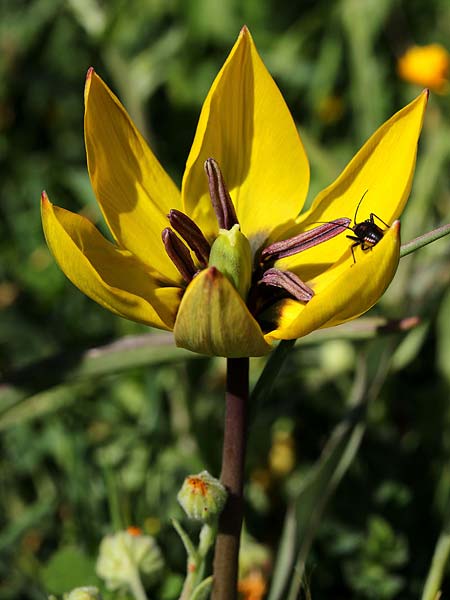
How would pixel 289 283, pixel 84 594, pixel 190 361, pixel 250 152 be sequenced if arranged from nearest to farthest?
1. pixel 84 594
2. pixel 289 283
3. pixel 250 152
4. pixel 190 361

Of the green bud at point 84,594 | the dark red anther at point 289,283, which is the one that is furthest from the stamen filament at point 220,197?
the green bud at point 84,594

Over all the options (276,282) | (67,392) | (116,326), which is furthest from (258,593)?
(116,326)

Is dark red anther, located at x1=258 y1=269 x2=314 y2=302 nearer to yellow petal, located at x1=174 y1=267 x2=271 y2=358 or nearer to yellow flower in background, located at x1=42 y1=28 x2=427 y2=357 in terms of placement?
yellow flower in background, located at x1=42 y1=28 x2=427 y2=357

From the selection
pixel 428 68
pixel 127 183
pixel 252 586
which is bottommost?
pixel 252 586

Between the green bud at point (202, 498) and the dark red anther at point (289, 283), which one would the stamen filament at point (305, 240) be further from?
the green bud at point (202, 498)

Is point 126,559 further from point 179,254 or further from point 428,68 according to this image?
point 428,68

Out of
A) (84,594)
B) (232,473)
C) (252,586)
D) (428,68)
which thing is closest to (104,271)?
(232,473)

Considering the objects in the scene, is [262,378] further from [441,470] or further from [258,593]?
[441,470]
